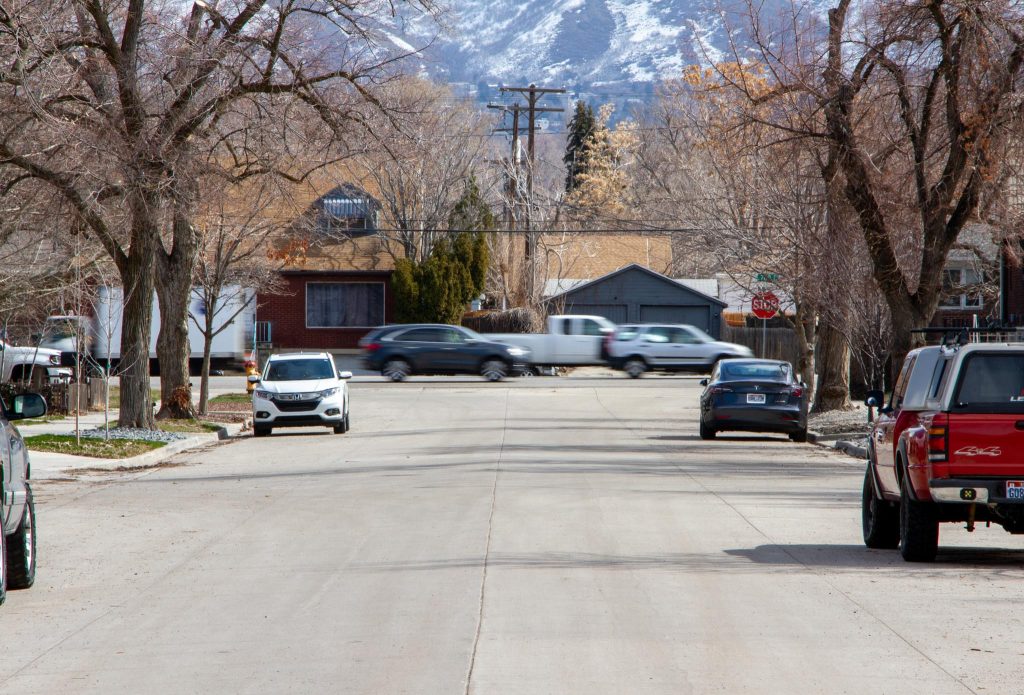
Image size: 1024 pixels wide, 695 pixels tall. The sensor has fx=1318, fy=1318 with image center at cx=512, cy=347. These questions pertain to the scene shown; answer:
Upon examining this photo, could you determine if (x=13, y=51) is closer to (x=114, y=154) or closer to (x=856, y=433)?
(x=114, y=154)

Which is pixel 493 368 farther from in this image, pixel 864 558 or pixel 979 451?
pixel 979 451

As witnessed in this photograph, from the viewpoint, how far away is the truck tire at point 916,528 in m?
10.6

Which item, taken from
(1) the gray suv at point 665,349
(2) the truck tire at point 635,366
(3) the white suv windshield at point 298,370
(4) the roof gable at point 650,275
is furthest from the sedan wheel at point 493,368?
(3) the white suv windshield at point 298,370

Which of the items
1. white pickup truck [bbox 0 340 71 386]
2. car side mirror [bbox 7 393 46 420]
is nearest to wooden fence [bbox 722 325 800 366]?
white pickup truck [bbox 0 340 71 386]

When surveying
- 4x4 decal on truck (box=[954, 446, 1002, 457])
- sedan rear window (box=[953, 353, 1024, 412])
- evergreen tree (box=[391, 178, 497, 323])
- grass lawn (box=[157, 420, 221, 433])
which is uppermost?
evergreen tree (box=[391, 178, 497, 323])

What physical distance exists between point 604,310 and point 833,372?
2947cm

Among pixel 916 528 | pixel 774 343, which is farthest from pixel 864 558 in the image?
pixel 774 343

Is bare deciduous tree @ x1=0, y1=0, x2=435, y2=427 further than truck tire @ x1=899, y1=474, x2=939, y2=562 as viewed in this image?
Yes

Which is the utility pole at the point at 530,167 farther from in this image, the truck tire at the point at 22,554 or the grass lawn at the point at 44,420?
the truck tire at the point at 22,554

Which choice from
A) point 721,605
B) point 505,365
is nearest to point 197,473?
point 721,605

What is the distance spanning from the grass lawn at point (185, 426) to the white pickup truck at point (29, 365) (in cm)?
638

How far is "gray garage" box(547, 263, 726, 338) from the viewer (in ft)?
196

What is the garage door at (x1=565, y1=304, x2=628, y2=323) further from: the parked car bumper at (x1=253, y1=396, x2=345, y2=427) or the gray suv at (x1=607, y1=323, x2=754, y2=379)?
the parked car bumper at (x1=253, y1=396, x2=345, y2=427)

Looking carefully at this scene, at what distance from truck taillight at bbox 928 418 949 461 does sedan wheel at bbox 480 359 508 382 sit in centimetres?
3628
